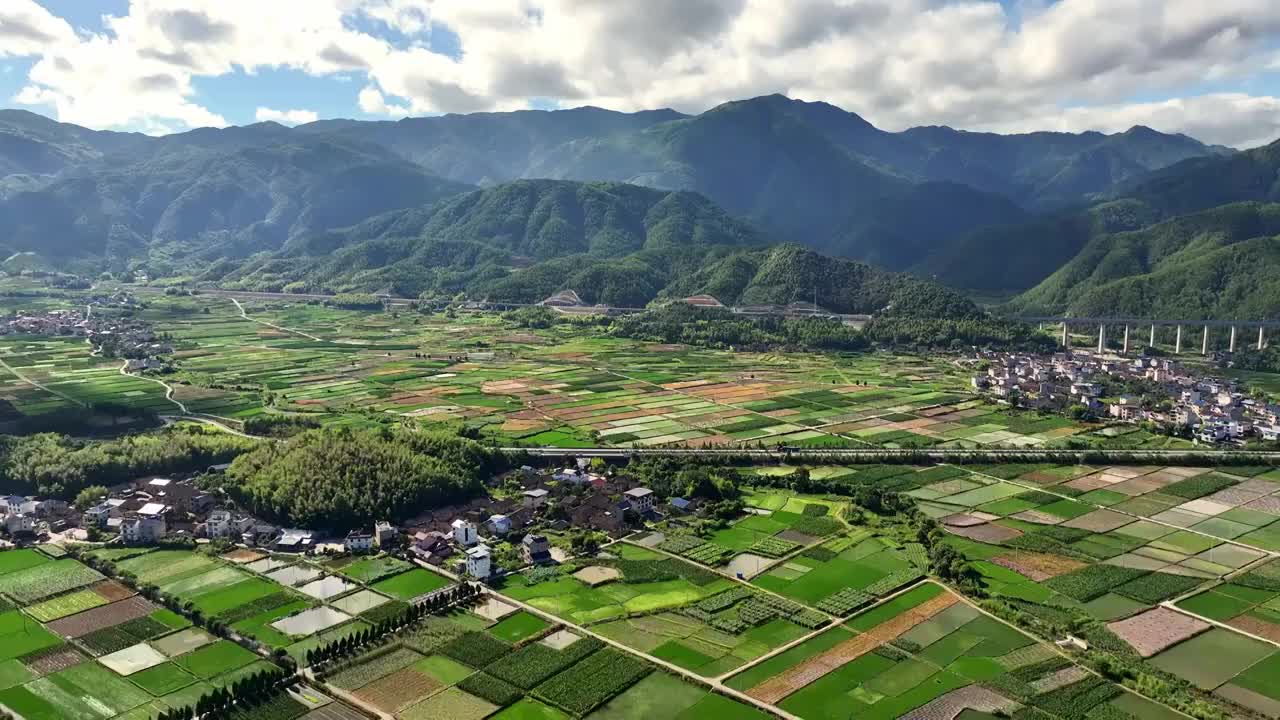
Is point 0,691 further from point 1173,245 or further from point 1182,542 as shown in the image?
point 1173,245

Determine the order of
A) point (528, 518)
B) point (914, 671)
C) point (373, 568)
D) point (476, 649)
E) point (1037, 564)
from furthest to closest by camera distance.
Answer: point (528, 518), point (1037, 564), point (373, 568), point (476, 649), point (914, 671)

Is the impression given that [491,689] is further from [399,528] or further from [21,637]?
[21,637]

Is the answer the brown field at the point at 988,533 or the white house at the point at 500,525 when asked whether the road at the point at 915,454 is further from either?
the white house at the point at 500,525

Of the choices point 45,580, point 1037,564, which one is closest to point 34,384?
point 45,580

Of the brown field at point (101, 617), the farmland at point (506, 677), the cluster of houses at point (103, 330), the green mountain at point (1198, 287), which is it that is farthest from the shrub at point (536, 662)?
the green mountain at point (1198, 287)

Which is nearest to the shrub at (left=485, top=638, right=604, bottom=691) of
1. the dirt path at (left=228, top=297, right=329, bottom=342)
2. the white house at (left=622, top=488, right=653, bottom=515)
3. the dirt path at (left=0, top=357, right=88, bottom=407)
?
the white house at (left=622, top=488, right=653, bottom=515)

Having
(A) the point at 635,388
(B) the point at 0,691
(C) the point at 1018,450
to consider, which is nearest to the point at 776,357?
(A) the point at 635,388
